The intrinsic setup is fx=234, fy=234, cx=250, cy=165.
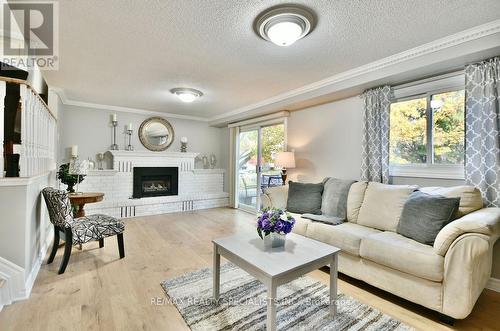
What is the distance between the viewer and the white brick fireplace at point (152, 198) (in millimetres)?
4773

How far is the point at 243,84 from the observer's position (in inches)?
140

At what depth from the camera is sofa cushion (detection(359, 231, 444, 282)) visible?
175cm

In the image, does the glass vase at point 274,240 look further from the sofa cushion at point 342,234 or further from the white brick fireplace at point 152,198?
the white brick fireplace at point 152,198

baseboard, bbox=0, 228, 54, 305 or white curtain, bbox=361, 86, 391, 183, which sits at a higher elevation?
white curtain, bbox=361, 86, 391, 183

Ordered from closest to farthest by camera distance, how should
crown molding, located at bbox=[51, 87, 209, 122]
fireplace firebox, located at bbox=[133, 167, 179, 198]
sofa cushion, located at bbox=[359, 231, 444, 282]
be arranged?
sofa cushion, located at bbox=[359, 231, 444, 282], crown molding, located at bbox=[51, 87, 209, 122], fireplace firebox, located at bbox=[133, 167, 179, 198]

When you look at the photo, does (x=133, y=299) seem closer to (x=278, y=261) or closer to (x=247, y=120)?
(x=278, y=261)

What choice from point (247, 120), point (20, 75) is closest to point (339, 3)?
point (20, 75)

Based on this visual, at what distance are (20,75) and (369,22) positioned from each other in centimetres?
350

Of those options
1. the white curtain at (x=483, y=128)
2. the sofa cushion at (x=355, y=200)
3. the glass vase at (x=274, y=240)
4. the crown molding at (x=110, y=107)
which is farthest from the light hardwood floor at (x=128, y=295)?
the crown molding at (x=110, y=107)

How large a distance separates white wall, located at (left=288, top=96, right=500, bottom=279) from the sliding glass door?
440mm

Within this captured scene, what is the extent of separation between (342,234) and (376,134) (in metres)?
1.46

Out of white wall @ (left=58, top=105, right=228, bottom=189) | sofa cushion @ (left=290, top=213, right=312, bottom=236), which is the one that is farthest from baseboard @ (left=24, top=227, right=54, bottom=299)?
sofa cushion @ (left=290, top=213, right=312, bottom=236)

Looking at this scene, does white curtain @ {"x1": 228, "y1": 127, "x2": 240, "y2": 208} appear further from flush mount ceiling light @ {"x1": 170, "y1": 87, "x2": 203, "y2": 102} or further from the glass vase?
the glass vase

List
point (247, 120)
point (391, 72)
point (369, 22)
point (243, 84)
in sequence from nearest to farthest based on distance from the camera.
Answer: point (369, 22), point (391, 72), point (243, 84), point (247, 120)
